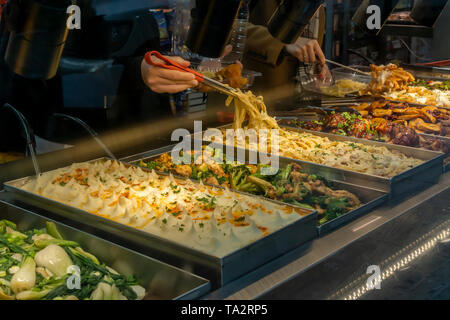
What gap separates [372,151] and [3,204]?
5.64ft

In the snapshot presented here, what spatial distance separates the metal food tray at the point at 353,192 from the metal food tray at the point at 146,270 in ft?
1.75

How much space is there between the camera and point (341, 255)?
4.99 ft

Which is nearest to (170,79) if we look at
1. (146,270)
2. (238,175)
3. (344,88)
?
(238,175)

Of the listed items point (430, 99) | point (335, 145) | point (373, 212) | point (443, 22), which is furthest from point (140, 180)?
point (443, 22)

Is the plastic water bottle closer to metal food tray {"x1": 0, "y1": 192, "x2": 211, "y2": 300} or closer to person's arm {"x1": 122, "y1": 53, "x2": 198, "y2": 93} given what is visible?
person's arm {"x1": 122, "y1": 53, "x2": 198, "y2": 93}

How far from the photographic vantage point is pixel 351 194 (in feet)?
6.44

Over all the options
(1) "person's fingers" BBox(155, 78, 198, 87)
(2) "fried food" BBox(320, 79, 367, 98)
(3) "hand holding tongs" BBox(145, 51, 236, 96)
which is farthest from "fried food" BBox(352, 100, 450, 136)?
(1) "person's fingers" BBox(155, 78, 198, 87)

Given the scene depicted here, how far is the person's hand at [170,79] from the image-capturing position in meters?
2.20

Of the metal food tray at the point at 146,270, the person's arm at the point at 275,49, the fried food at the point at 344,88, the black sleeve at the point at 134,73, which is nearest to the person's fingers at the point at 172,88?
the black sleeve at the point at 134,73

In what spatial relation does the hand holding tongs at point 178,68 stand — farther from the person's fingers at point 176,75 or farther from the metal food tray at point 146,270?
the metal food tray at point 146,270

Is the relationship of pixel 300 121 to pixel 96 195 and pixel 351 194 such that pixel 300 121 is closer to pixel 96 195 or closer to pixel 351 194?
pixel 351 194

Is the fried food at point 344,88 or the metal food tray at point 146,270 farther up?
the fried food at point 344,88

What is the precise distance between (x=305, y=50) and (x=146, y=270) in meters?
2.24

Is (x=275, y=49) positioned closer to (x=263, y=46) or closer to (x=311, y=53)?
(x=263, y=46)
